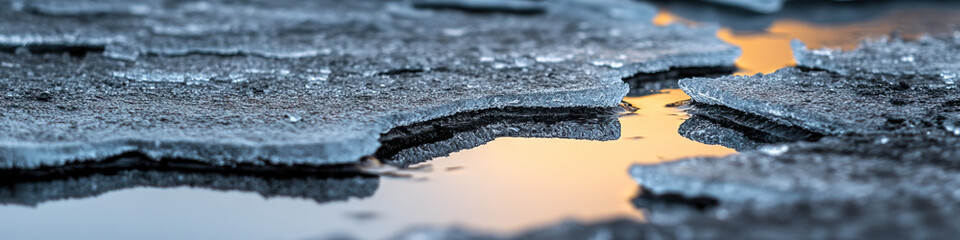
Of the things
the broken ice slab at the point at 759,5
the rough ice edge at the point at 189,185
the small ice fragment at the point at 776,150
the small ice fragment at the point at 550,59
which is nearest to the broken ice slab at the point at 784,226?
the small ice fragment at the point at 776,150

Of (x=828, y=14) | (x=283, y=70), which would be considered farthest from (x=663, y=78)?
(x=828, y=14)

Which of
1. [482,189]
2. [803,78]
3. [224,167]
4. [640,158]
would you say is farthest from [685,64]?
[224,167]

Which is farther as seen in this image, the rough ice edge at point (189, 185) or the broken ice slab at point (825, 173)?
the rough ice edge at point (189, 185)

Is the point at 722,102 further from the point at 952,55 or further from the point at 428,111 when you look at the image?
the point at 952,55

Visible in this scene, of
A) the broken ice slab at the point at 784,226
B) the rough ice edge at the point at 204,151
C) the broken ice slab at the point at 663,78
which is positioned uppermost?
the broken ice slab at the point at 784,226

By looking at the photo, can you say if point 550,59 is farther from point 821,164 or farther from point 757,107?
point 821,164

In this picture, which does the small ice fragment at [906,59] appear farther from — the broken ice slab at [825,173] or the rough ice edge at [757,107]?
the broken ice slab at [825,173]
